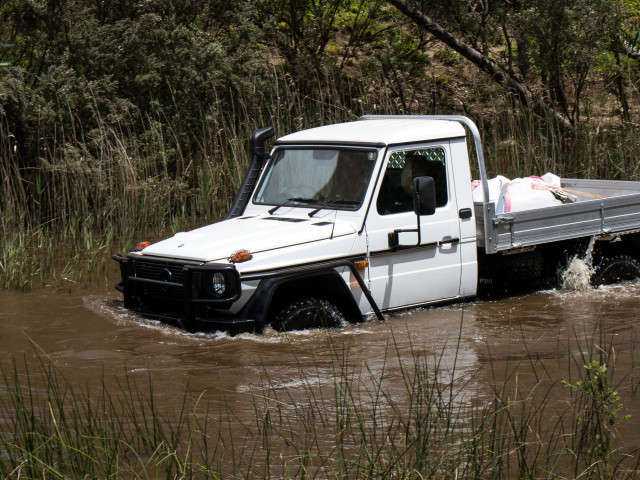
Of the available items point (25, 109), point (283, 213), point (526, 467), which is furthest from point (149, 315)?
point (25, 109)

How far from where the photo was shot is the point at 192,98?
12.6 meters

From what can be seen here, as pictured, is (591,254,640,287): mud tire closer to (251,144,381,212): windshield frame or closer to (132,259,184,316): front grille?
(251,144,381,212): windshield frame

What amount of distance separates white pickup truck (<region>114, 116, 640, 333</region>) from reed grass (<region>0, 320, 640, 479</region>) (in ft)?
2.92

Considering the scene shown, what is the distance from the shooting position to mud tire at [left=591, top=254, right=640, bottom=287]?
8.45 meters

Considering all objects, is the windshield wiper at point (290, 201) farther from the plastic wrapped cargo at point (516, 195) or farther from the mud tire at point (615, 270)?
the mud tire at point (615, 270)

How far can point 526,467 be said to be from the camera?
12.5 feet

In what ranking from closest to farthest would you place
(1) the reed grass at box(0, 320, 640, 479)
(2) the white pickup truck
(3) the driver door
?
(1) the reed grass at box(0, 320, 640, 479) → (2) the white pickup truck → (3) the driver door

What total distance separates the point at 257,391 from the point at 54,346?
6.52 ft

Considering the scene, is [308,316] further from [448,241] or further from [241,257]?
[448,241]

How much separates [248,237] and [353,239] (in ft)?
2.61

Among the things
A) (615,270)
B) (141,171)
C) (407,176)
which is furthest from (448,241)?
(141,171)

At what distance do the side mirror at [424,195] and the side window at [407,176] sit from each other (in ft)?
1.14

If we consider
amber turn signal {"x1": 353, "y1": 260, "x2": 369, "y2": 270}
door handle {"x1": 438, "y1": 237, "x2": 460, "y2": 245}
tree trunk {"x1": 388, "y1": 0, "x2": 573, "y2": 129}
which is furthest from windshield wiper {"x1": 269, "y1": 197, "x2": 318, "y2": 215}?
tree trunk {"x1": 388, "y1": 0, "x2": 573, "y2": 129}

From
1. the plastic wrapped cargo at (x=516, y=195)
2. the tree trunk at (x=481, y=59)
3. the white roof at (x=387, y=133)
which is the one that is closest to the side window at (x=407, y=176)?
the white roof at (x=387, y=133)
